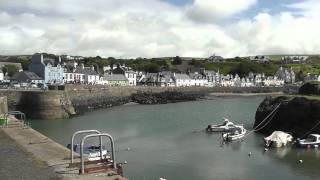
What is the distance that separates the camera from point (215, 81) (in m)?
181

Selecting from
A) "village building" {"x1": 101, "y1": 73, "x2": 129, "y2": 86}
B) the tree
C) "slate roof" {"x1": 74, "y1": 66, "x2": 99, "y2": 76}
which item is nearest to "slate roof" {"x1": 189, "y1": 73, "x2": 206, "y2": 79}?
"village building" {"x1": 101, "y1": 73, "x2": 129, "y2": 86}

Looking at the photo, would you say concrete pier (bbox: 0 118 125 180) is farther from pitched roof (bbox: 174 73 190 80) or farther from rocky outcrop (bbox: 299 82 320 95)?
pitched roof (bbox: 174 73 190 80)

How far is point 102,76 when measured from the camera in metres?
128

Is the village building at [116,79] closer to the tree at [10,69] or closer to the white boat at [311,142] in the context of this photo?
the tree at [10,69]

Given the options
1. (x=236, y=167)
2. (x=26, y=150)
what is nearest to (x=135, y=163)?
(x=236, y=167)

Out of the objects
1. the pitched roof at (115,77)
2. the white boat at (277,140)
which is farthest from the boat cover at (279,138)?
the pitched roof at (115,77)

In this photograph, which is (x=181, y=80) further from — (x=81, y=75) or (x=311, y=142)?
(x=311, y=142)

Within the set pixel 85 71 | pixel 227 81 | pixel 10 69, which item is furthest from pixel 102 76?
pixel 227 81

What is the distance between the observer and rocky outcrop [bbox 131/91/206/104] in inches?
4072

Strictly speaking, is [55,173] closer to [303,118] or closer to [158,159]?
[158,159]

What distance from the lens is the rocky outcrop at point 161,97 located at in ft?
339

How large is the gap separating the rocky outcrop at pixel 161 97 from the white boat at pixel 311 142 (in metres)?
64.5

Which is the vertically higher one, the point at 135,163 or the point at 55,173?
the point at 55,173

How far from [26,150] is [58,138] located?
1909cm
